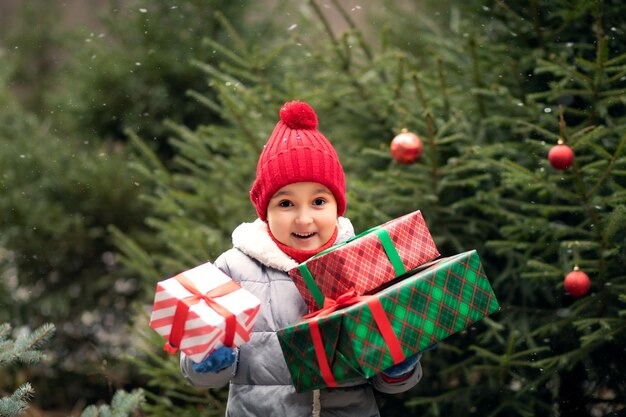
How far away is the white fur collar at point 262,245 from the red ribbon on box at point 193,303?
22 centimetres

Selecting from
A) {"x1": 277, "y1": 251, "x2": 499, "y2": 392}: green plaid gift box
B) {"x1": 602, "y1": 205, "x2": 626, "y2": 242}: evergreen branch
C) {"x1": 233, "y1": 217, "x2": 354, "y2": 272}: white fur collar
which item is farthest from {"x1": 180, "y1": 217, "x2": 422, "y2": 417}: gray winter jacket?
{"x1": 602, "y1": 205, "x2": 626, "y2": 242}: evergreen branch

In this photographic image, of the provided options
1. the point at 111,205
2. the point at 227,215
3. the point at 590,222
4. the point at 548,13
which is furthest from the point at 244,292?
the point at 111,205

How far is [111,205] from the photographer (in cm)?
511

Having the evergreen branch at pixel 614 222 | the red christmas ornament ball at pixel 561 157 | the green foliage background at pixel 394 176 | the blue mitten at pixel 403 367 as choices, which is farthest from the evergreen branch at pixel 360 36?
the blue mitten at pixel 403 367

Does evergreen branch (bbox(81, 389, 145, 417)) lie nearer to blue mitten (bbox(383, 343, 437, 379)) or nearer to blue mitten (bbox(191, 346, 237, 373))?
blue mitten (bbox(191, 346, 237, 373))

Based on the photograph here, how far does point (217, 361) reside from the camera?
192cm

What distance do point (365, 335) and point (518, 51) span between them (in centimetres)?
216

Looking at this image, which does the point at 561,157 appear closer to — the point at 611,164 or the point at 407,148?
the point at 611,164

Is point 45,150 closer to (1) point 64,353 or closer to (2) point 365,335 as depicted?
(1) point 64,353

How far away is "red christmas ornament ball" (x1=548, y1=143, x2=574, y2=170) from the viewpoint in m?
2.70

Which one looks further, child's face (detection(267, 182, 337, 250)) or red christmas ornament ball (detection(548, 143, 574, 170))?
red christmas ornament ball (detection(548, 143, 574, 170))

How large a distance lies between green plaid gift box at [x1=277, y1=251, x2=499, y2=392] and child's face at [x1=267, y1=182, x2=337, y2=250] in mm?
308

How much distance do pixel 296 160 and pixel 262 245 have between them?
30 cm

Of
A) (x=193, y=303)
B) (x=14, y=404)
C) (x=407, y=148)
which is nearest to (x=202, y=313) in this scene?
(x=193, y=303)
